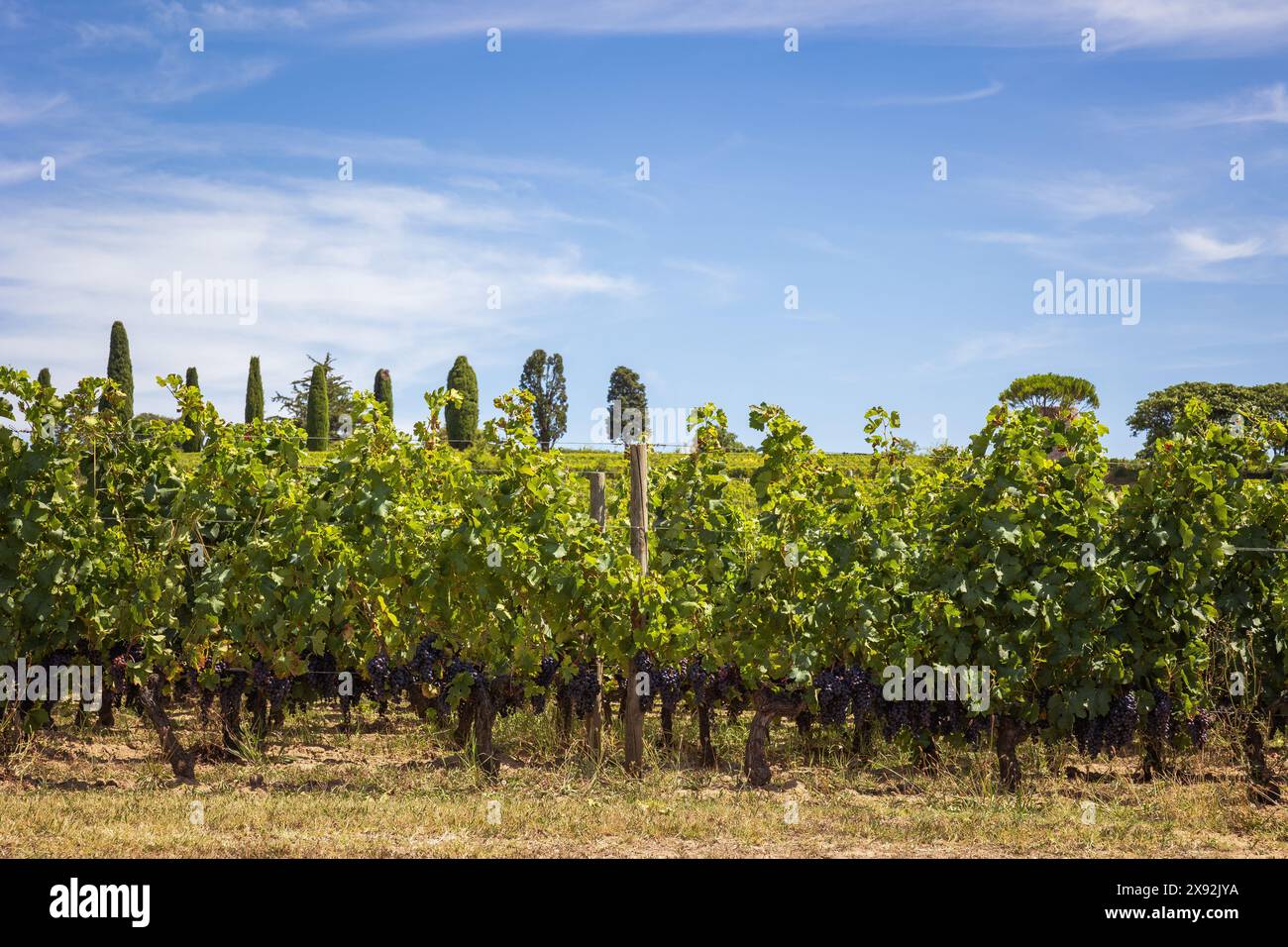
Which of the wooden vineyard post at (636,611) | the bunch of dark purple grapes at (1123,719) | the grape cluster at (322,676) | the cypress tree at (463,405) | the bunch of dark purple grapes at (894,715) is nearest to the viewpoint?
the bunch of dark purple grapes at (1123,719)

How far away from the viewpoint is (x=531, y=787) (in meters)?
7.57

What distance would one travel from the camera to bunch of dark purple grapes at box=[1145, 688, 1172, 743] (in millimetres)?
7781

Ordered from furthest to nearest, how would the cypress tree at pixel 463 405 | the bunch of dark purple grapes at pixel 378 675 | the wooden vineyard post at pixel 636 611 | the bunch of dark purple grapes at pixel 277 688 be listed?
the cypress tree at pixel 463 405, the bunch of dark purple grapes at pixel 277 688, the bunch of dark purple grapes at pixel 378 675, the wooden vineyard post at pixel 636 611

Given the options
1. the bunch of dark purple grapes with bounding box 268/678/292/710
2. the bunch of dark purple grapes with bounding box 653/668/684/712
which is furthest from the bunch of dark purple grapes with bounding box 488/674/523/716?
the bunch of dark purple grapes with bounding box 268/678/292/710

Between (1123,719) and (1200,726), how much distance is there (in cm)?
66

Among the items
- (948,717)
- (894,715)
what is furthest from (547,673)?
(948,717)

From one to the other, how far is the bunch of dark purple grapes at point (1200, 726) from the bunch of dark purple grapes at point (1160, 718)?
184 mm

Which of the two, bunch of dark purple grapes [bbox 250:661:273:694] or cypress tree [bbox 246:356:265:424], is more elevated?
cypress tree [bbox 246:356:265:424]

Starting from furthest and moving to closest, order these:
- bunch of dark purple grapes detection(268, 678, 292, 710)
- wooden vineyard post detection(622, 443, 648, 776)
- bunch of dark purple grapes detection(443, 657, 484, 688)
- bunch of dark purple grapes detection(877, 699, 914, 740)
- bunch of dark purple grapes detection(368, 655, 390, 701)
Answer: bunch of dark purple grapes detection(268, 678, 292, 710)
bunch of dark purple grapes detection(368, 655, 390, 701)
wooden vineyard post detection(622, 443, 648, 776)
bunch of dark purple grapes detection(443, 657, 484, 688)
bunch of dark purple grapes detection(877, 699, 914, 740)

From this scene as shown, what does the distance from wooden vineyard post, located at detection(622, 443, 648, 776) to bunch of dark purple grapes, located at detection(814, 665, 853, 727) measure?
1280 millimetres

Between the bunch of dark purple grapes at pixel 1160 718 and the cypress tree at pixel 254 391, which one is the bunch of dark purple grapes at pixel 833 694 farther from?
the cypress tree at pixel 254 391

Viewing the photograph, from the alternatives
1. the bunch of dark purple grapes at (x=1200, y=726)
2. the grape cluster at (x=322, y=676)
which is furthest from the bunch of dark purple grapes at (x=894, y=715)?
the grape cluster at (x=322, y=676)

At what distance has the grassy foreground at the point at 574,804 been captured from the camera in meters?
6.09

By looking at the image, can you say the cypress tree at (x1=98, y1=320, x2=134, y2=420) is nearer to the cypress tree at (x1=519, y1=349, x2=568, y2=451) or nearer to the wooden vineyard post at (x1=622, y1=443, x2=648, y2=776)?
the cypress tree at (x1=519, y1=349, x2=568, y2=451)
